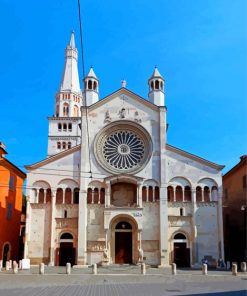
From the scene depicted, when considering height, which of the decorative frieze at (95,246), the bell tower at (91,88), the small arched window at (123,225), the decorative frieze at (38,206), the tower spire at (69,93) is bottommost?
the decorative frieze at (95,246)

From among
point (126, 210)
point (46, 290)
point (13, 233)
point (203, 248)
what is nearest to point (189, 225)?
point (203, 248)

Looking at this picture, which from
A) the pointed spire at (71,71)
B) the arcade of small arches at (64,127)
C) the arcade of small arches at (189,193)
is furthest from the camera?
the pointed spire at (71,71)

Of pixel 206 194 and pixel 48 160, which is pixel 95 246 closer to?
pixel 48 160

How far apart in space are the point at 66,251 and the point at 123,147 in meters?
12.0

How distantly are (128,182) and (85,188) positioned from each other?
4.43 m

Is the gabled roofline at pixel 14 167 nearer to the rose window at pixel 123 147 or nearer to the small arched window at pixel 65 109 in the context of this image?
the rose window at pixel 123 147

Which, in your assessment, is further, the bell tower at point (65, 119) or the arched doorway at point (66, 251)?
the bell tower at point (65, 119)

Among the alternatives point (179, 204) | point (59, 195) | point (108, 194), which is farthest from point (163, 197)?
point (59, 195)

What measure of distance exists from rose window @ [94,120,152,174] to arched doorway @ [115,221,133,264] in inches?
216

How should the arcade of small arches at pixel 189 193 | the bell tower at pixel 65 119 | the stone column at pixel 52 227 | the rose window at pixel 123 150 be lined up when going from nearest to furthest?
1. the stone column at pixel 52 227
2. the arcade of small arches at pixel 189 193
3. the rose window at pixel 123 150
4. the bell tower at pixel 65 119

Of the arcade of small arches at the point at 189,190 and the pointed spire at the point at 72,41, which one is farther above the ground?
the pointed spire at the point at 72,41

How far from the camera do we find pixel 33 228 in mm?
37531

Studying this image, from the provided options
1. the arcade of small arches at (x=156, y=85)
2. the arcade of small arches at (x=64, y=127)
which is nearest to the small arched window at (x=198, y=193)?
the arcade of small arches at (x=156, y=85)

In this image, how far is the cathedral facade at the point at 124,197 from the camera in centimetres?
3694
